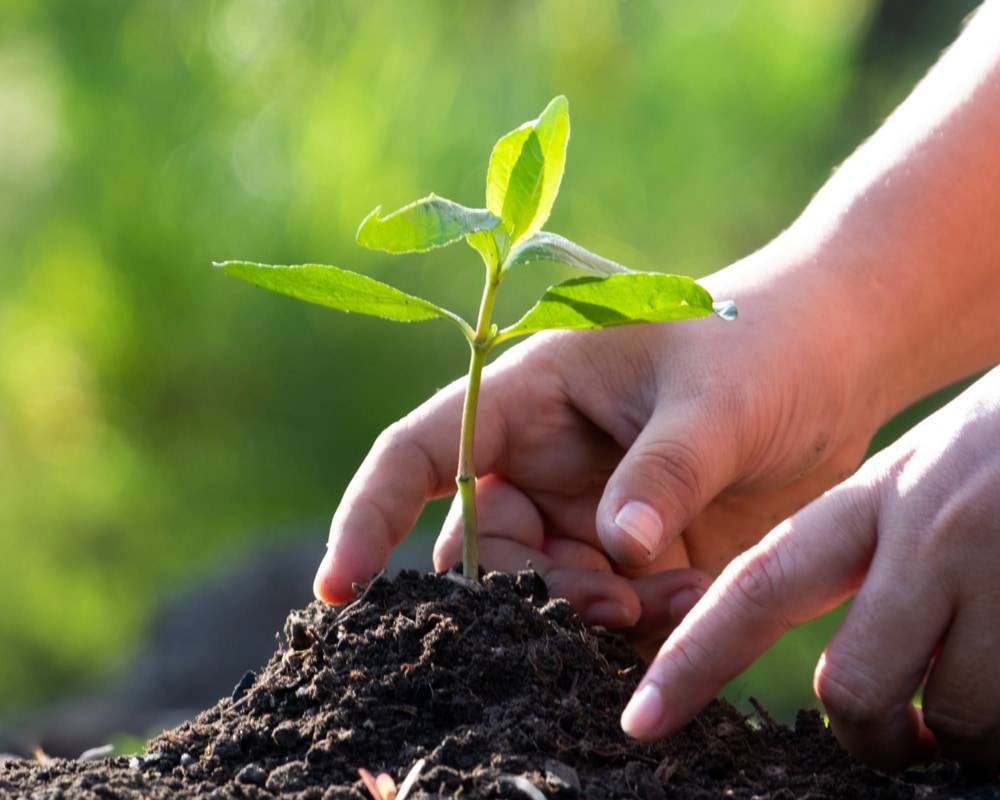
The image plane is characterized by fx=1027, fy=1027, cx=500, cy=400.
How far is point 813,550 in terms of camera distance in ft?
2.41

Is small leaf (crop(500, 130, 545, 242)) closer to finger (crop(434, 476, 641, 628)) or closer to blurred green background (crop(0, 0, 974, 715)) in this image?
finger (crop(434, 476, 641, 628))

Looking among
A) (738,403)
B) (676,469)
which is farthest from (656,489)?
(738,403)

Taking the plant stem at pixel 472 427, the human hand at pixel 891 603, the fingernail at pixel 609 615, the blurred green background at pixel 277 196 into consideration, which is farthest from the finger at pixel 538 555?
the blurred green background at pixel 277 196

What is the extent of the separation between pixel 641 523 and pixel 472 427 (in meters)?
0.18

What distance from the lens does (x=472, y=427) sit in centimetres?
87

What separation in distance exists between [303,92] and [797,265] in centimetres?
208

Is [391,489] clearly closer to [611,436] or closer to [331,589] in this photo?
[331,589]

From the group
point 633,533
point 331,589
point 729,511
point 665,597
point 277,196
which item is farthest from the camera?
point 277,196

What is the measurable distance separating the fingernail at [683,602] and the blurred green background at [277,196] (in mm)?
1601

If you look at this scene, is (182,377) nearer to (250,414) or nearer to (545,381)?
(250,414)

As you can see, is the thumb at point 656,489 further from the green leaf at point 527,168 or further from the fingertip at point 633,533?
the green leaf at point 527,168

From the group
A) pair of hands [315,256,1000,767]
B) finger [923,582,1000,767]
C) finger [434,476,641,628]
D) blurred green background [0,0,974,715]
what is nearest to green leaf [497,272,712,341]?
pair of hands [315,256,1000,767]

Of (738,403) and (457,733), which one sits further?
(738,403)

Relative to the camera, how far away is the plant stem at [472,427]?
0.85 m
